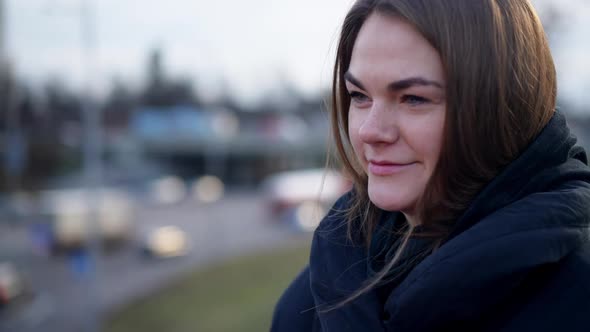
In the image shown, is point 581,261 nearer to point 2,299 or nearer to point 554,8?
point 554,8

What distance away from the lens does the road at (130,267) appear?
722 inches

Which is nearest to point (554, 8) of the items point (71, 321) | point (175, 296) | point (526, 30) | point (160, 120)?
point (526, 30)

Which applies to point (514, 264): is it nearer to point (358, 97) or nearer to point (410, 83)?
point (410, 83)

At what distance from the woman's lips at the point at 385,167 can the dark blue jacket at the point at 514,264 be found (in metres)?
0.16

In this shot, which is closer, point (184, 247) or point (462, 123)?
point (462, 123)

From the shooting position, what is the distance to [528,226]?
1086mm

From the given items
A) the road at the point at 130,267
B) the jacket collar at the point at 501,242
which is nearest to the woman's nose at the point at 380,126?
the jacket collar at the point at 501,242

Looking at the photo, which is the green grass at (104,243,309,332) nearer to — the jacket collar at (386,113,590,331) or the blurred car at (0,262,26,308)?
the blurred car at (0,262,26,308)

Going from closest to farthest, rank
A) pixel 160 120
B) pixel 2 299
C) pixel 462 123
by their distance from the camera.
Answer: pixel 462 123, pixel 2 299, pixel 160 120

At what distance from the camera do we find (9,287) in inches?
733

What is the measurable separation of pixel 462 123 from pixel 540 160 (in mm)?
175

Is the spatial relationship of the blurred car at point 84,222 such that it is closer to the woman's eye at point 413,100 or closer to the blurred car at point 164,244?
the blurred car at point 164,244

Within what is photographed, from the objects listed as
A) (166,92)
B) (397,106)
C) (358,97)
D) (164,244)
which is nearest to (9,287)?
(164,244)

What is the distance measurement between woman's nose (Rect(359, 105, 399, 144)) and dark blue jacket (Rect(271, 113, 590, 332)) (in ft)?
0.71
